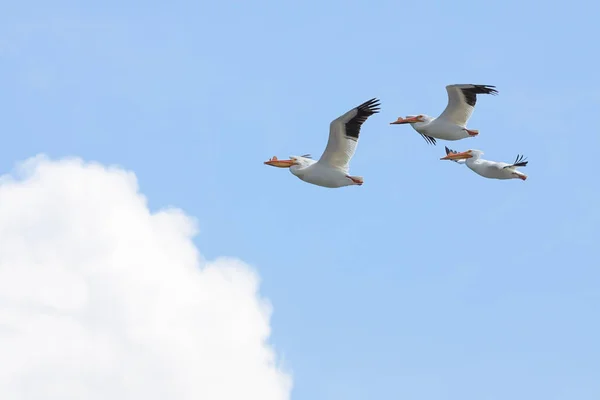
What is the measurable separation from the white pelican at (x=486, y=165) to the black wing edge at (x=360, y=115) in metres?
3.53

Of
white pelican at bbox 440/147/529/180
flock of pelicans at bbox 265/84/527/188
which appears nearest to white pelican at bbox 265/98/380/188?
flock of pelicans at bbox 265/84/527/188

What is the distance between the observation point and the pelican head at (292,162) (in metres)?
31.6

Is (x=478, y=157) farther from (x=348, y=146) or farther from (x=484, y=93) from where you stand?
(x=348, y=146)

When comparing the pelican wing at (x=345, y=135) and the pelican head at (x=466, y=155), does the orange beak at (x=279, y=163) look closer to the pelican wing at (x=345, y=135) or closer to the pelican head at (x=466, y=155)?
the pelican wing at (x=345, y=135)

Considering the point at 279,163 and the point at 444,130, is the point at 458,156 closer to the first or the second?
the point at 444,130

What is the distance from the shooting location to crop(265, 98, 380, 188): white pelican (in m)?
30.4

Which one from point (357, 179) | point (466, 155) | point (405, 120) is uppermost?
point (405, 120)

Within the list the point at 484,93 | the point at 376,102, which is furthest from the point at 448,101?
the point at 376,102

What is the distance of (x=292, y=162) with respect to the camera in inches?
1258

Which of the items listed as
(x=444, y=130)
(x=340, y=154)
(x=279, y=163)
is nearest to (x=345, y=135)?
(x=340, y=154)

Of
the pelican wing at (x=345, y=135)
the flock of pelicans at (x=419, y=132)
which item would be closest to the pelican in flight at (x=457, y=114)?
the flock of pelicans at (x=419, y=132)

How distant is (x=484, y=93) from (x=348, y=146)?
449cm

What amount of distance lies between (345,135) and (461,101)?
419 cm

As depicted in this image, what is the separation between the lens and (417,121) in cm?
3506
